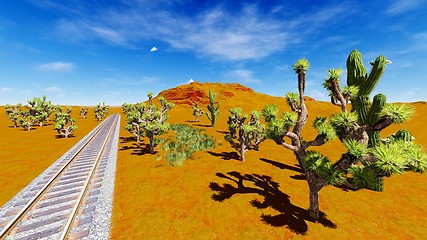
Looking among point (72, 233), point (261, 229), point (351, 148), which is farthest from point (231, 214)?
point (72, 233)

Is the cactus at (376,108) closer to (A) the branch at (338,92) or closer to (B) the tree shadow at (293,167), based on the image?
(A) the branch at (338,92)

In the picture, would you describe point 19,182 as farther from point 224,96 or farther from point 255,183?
point 224,96

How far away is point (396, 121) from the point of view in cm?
533

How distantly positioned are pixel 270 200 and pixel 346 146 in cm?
490

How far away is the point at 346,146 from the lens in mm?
5969

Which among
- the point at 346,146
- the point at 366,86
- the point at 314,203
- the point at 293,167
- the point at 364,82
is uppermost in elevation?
the point at 364,82

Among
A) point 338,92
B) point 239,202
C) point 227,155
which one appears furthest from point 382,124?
point 227,155

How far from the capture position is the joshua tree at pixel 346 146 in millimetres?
5188

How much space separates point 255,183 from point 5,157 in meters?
22.8

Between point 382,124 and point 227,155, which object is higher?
point 382,124

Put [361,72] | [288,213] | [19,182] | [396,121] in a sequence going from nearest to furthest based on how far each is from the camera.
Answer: [396,121] → [288,213] → [361,72] → [19,182]

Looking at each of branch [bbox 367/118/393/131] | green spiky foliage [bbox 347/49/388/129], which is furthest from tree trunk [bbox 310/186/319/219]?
green spiky foliage [bbox 347/49/388/129]

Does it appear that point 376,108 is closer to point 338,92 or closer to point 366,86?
point 366,86

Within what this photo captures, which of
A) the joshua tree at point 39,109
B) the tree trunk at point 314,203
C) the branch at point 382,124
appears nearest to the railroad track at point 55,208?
the tree trunk at point 314,203
